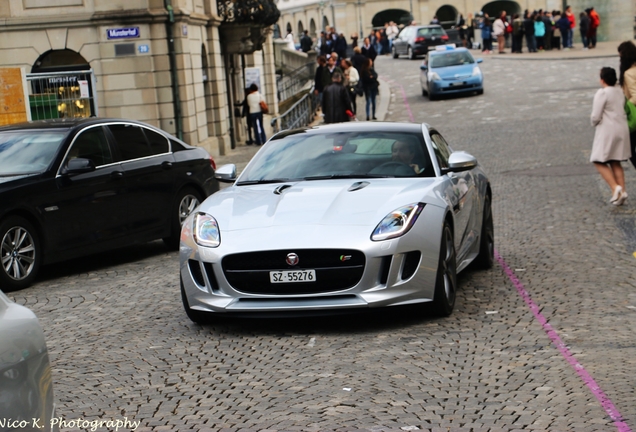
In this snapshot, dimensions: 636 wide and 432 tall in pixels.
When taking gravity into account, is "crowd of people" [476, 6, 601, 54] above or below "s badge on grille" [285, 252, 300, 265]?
below

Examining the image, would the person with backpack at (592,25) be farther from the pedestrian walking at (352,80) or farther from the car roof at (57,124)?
the car roof at (57,124)

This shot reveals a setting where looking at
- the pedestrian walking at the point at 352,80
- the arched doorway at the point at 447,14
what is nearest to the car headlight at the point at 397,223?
the pedestrian walking at the point at 352,80

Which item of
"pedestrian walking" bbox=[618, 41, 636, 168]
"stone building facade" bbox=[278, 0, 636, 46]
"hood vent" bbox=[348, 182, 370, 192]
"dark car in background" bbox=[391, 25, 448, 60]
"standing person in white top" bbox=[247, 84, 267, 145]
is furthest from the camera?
"stone building facade" bbox=[278, 0, 636, 46]

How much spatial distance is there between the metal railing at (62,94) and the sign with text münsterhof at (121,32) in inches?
36.7

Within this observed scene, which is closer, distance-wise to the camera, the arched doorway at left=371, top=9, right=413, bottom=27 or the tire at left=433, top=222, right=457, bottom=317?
the tire at left=433, top=222, right=457, bottom=317

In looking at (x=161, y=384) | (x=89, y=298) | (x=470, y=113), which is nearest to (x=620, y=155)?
(x=89, y=298)

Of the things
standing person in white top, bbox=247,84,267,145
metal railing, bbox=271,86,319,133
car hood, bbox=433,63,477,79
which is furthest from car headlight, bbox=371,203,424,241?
car hood, bbox=433,63,477,79

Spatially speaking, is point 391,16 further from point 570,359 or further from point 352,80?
point 570,359

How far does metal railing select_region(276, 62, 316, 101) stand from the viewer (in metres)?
45.1

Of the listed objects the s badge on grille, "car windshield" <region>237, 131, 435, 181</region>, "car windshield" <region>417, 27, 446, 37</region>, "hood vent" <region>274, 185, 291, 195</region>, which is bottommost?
"car windshield" <region>417, 27, 446, 37</region>

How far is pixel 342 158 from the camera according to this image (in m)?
9.00

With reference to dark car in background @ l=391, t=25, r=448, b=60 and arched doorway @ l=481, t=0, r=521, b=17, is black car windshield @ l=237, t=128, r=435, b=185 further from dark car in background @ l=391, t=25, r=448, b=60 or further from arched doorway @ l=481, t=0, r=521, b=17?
arched doorway @ l=481, t=0, r=521, b=17

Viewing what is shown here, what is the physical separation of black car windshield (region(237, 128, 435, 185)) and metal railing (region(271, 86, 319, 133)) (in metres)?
19.3

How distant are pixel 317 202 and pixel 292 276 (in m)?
0.78
